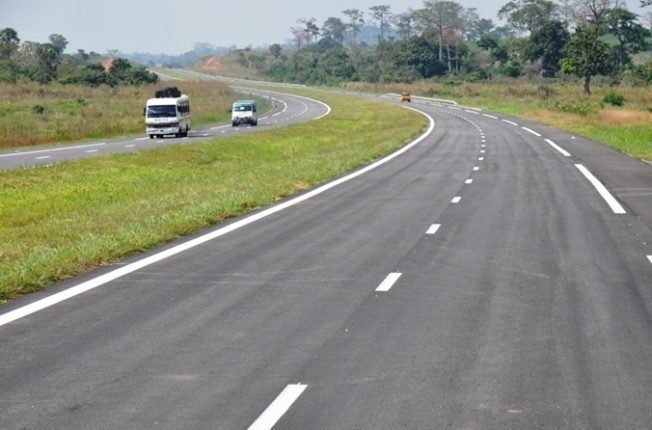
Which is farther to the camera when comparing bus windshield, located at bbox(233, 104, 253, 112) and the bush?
the bush

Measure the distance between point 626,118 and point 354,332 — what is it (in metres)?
60.4

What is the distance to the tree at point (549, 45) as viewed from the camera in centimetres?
15262

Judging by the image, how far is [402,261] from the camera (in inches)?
605

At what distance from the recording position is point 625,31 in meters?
155

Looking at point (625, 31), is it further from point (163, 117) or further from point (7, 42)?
point (163, 117)

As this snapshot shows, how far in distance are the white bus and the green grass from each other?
5390mm

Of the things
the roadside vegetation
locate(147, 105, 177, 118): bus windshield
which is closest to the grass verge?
locate(147, 105, 177, 118): bus windshield

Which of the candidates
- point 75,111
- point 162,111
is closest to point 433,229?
point 162,111

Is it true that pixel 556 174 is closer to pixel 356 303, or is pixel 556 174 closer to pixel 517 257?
pixel 517 257

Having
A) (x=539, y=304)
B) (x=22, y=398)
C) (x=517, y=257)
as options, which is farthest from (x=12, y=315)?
(x=517, y=257)

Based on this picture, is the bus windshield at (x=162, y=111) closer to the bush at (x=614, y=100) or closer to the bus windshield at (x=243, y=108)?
the bus windshield at (x=243, y=108)

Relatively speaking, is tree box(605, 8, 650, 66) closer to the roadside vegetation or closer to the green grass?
the roadside vegetation

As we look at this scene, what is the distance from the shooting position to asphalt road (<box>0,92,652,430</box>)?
25.6ft

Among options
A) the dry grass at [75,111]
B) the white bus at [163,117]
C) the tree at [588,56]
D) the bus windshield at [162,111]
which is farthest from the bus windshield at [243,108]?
the tree at [588,56]
